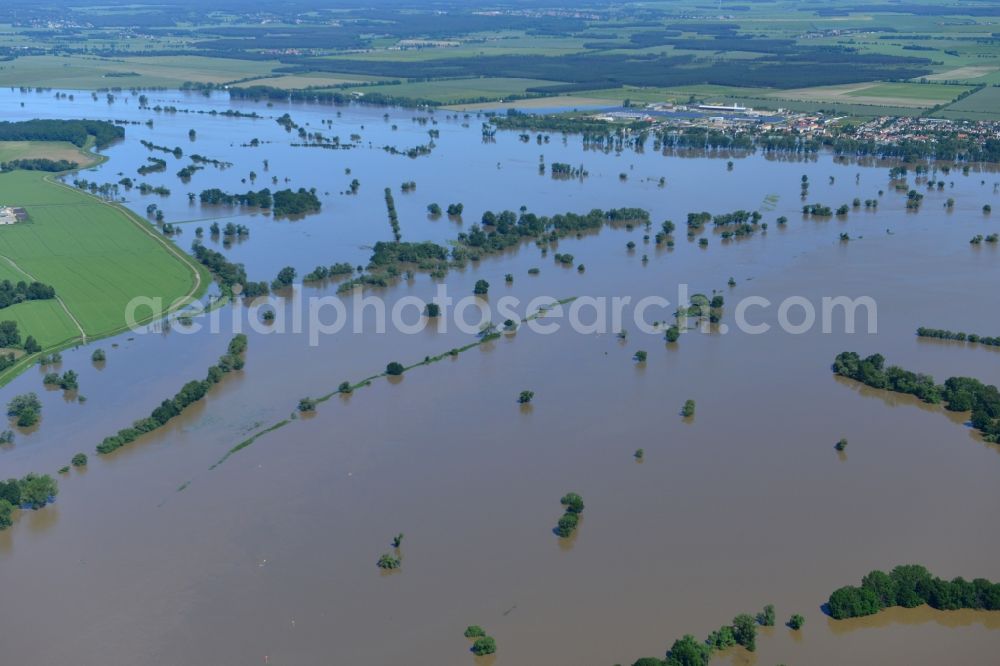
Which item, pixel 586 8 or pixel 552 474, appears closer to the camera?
pixel 552 474

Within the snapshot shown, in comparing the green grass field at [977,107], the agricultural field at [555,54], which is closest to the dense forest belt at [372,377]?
the green grass field at [977,107]

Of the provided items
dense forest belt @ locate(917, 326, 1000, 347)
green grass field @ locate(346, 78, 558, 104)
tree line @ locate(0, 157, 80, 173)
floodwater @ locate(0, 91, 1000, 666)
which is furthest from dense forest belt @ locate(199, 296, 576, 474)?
green grass field @ locate(346, 78, 558, 104)

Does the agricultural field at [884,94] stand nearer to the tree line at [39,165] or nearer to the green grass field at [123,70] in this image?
the green grass field at [123,70]

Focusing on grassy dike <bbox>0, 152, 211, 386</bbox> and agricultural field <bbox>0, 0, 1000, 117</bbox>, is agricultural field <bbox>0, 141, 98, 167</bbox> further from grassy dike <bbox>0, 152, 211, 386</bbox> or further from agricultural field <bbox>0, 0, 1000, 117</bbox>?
agricultural field <bbox>0, 0, 1000, 117</bbox>

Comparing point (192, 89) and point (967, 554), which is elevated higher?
point (192, 89)

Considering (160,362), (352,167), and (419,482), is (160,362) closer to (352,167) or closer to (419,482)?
Result: (419,482)

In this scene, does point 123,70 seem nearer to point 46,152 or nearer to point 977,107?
point 46,152

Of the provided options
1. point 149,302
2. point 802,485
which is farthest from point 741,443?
point 149,302
